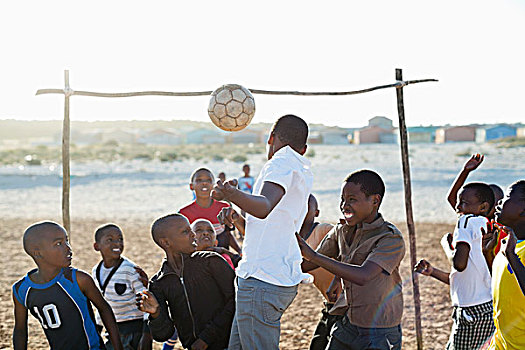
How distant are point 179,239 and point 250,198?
1151 millimetres

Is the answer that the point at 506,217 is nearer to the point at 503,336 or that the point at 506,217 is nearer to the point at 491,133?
the point at 503,336

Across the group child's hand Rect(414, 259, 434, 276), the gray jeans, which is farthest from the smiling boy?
child's hand Rect(414, 259, 434, 276)

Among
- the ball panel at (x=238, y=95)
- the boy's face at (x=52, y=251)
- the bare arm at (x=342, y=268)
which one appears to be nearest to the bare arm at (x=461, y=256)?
the bare arm at (x=342, y=268)

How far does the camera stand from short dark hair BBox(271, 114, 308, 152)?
347 centimetres

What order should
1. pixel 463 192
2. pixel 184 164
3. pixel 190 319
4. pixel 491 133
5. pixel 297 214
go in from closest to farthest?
pixel 297 214
pixel 190 319
pixel 463 192
pixel 184 164
pixel 491 133

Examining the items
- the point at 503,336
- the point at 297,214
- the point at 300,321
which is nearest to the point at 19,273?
the point at 300,321

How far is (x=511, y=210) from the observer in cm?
317

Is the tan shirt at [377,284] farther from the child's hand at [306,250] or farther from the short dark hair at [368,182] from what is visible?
the child's hand at [306,250]

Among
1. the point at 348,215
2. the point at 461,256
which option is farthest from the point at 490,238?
the point at 348,215

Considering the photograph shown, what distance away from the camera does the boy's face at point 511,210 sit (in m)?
3.15

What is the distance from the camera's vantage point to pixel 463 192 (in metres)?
4.29

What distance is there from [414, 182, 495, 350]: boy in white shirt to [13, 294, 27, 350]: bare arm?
2.74m

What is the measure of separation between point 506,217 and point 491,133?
8155 centimetres

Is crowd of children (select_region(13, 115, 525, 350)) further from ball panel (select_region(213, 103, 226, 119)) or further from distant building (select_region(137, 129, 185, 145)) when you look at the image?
distant building (select_region(137, 129, 185, 145))
